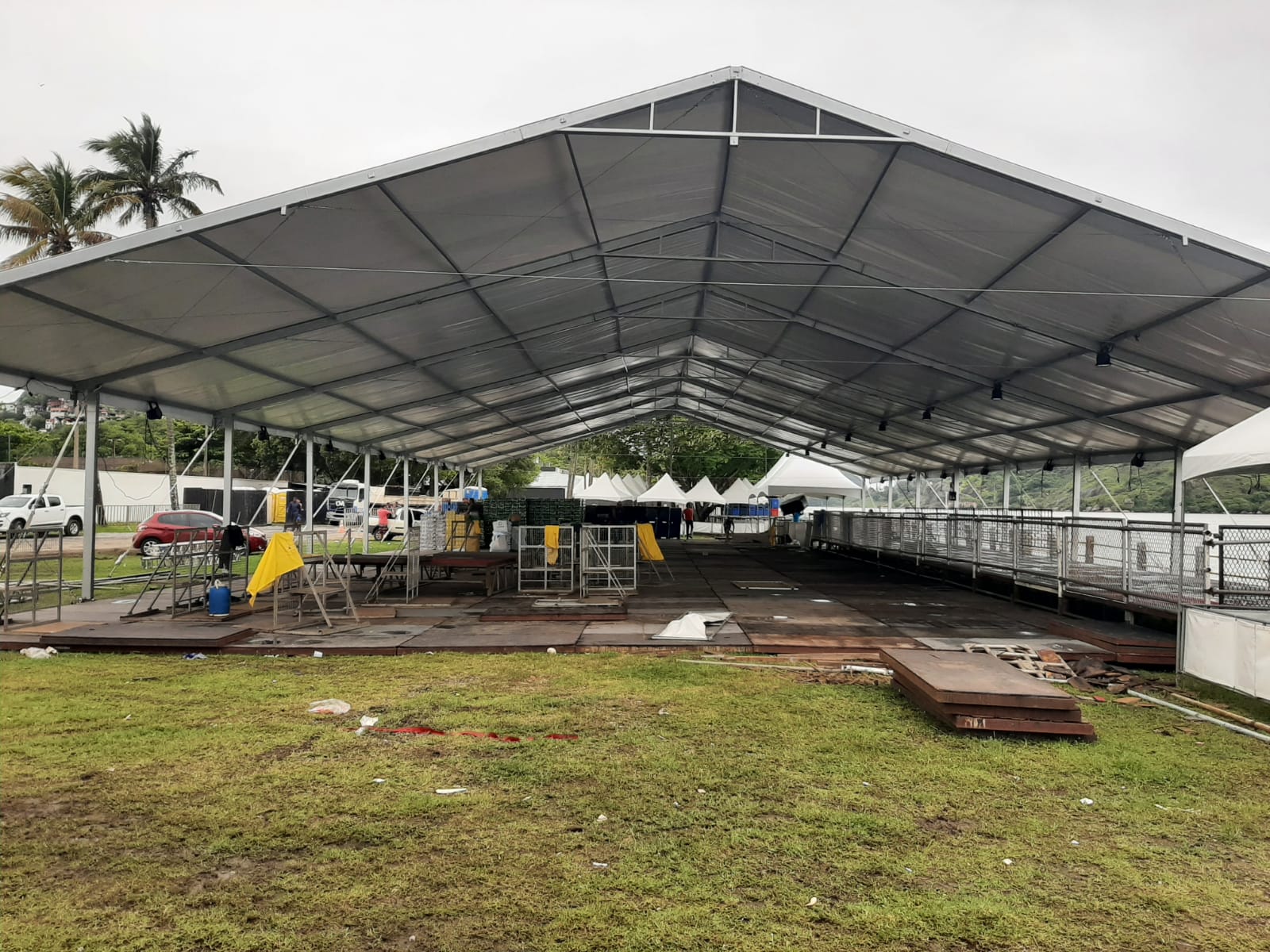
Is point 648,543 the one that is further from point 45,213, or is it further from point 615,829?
point 45,213

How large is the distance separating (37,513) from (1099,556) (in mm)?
30964

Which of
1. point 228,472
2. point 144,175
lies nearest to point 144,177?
point 144,175

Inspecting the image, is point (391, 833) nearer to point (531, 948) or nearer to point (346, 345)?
point (531, 948)

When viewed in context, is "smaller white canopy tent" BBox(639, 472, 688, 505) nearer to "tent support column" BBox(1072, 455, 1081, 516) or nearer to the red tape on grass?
"tent support column" BBox(1072, 455, 1081, 516)

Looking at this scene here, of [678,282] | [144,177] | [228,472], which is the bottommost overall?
[228,472]

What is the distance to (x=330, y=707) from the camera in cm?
685

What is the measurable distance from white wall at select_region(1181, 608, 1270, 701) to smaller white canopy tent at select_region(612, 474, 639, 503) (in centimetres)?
2933

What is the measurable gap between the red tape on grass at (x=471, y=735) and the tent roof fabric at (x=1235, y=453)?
264 inches

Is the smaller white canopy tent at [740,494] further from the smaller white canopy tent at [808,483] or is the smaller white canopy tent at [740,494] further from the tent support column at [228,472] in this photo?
the tent support column at [228,472]

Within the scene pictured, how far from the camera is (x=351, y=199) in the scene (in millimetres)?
9023

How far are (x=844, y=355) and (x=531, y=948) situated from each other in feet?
57.2

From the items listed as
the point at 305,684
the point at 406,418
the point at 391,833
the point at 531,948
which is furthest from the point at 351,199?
the point at 406,418

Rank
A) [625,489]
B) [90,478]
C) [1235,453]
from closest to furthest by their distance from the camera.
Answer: [1235,453] < [90,478] < [625,489]

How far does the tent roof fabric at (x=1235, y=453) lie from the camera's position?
312 inches
